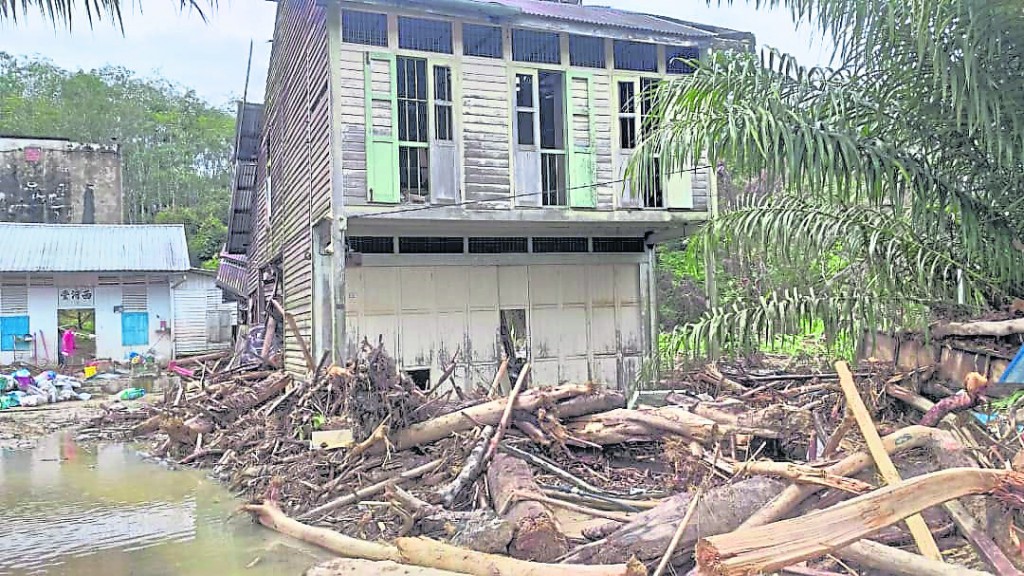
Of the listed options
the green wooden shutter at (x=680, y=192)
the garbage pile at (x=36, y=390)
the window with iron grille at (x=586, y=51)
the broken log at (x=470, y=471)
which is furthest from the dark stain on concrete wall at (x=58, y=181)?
the broken log at (x=470, y=471)

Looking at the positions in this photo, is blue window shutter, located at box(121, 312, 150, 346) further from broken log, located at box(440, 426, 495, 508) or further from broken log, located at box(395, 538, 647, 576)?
broken log, located at box(395, 538, 647, 576)

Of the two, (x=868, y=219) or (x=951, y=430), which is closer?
(x=951, y=430)

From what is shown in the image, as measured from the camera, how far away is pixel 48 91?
4694cm

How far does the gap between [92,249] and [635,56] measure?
19677 millimetres

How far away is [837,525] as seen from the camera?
3408 mm

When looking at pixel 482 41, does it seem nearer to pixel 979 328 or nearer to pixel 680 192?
pixel 680 192

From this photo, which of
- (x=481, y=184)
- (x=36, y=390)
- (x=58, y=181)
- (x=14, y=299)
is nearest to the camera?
(x=481, y=184)

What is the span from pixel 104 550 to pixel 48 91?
49.7m

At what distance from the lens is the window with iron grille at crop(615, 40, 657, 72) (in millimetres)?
11961

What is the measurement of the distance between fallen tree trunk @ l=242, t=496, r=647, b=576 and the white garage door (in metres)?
5.26

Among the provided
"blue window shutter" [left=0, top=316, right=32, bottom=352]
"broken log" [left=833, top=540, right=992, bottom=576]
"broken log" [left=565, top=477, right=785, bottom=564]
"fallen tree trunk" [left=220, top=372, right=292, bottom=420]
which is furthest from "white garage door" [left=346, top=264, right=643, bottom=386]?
"blue window shutter" [left=0, top=316, right=32, bottom=352]

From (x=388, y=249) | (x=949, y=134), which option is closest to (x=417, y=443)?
(x=388, y=249)

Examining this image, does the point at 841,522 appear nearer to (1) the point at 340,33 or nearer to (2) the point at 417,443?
(2) the point at 417,443

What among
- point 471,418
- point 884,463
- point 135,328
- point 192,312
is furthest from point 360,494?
point 192,312
